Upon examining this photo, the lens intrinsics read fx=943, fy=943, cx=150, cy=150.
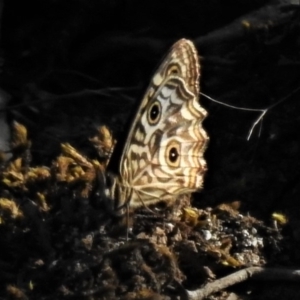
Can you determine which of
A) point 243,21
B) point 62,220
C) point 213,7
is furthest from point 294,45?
point 62,220

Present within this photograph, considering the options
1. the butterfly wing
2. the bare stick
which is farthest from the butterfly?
the bare stick

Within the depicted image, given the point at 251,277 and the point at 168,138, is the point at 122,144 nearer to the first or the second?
the point at 168,138

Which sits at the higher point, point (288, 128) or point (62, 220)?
point (288, 128)

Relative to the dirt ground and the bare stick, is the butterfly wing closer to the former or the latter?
the dirt ground

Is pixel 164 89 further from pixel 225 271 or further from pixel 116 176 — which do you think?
pixel 225 271

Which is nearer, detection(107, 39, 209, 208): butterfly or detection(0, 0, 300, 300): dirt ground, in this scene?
detection(0, 0, 300, 300): dirt ground

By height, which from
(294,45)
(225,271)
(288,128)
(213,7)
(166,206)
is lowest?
(225,271)
